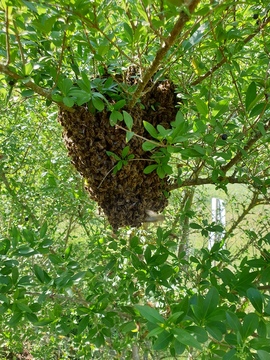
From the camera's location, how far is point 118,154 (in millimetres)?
914

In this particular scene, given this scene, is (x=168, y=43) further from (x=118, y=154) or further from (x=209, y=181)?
(x=209, y=181)

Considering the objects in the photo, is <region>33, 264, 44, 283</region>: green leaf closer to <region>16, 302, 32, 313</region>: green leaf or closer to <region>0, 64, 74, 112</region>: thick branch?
<region>16, 302, 32, 313</region>: green leaf

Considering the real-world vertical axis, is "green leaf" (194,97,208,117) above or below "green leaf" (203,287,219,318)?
above

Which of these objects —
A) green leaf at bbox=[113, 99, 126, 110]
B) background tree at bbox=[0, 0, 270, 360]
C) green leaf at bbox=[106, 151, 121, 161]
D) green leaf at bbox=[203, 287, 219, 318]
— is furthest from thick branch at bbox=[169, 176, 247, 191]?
green leaf at bbox=[203, 287, 219, 318]

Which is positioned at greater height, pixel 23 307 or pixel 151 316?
pixel 151 316

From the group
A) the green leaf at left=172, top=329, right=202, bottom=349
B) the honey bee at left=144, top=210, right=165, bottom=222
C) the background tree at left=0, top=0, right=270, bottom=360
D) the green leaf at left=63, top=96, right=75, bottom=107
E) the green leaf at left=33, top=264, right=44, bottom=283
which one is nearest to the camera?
the green leaf at left=172, top=329, right=202, bottom=349

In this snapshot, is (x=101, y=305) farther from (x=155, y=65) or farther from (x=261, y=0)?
(x=261, y=0)

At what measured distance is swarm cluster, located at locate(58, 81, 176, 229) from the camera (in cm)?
89

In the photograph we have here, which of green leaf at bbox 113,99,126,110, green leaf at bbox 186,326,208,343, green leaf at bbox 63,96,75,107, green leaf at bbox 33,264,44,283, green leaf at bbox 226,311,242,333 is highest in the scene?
green leaf at bbox 113,99,126,110

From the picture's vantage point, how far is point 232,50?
32.1 inches

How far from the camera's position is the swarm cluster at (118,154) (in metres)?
0.89

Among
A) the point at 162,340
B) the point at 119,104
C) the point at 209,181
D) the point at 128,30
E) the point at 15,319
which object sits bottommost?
the point at 15,319

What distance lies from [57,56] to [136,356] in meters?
1.32

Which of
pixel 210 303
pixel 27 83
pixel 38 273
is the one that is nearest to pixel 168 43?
pixel 27 83
